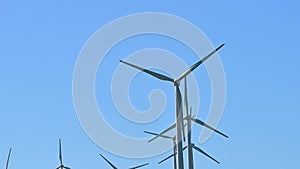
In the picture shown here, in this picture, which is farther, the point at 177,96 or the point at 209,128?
the point at 209,128

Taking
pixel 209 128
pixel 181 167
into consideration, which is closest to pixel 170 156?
pixel 209 128

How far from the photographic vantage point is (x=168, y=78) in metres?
54.2

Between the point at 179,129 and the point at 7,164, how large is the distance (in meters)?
29.4

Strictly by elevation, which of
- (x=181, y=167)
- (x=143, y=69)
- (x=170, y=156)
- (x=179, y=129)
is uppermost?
(x=170, y=156)

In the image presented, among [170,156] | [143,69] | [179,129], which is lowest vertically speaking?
[179,129]

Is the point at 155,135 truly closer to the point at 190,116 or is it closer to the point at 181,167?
the point at 190,116

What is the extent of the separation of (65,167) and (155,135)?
14.8 metres

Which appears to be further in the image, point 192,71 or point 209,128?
point 209,128

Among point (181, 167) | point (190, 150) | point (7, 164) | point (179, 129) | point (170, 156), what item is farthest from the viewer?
point (7, 164)

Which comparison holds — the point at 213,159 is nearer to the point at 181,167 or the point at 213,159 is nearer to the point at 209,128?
the point at 209,128

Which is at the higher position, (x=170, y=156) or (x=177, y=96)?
(x=170, y=156)

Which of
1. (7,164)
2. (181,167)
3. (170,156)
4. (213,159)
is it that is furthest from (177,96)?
(7,164)

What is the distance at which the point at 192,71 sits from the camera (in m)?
→ 53.9

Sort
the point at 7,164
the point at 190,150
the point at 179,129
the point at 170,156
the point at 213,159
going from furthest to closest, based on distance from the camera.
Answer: the point at 7,164
the point at 170,156
the point at 213,159
the point at 190,150
the point at 179,129
